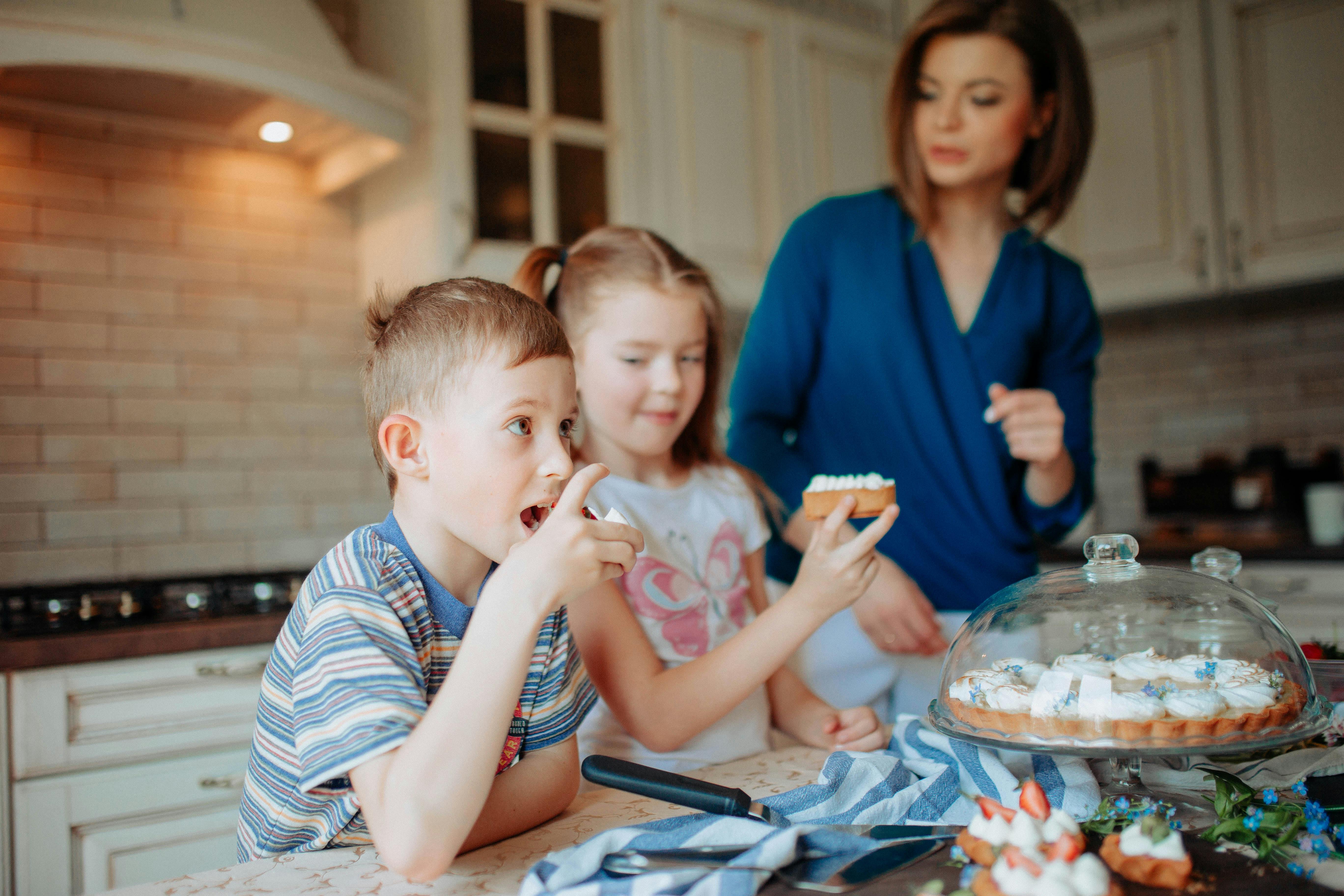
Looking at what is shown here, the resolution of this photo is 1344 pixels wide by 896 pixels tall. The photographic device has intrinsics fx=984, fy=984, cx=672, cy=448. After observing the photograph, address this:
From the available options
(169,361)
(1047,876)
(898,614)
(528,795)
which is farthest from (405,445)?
(169,361)

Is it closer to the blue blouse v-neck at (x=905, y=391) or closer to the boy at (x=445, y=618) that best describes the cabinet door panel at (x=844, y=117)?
the blue blouse v-neck at (x=905, y=391)

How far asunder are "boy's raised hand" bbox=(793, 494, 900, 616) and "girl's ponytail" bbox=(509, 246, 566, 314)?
0.48m

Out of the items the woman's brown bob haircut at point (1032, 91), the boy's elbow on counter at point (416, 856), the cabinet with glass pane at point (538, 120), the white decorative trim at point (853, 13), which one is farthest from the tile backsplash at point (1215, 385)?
the boy's elbow on counter at point (416, 856)

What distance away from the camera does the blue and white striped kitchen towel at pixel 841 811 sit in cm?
62

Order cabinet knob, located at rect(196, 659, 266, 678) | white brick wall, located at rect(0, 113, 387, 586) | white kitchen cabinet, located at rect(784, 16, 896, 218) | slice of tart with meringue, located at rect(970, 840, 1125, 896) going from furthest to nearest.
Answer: white kitchen cabinet, located at rect(784, 16, 896, 218), white brick wall, located at rect(0, 113, 387, 586), cabinet knob, located at rect(196, 659, 266, 678), slice of tart with meringue, located at rect(970, 840, 1125, 896)

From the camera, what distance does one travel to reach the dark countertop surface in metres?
1.65

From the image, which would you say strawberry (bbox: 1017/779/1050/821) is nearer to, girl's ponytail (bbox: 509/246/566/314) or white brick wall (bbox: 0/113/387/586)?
girl's ponytail (bbox: 509/246/566/314)

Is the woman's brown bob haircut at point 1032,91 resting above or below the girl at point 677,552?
above

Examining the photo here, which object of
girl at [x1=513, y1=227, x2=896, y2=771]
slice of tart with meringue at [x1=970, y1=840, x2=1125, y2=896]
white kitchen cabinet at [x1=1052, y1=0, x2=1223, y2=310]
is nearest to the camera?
slice of tart with meringue at [x1=970, y1=840, x2=1125, y2=896]

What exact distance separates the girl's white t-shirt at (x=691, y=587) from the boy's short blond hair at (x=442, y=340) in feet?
1.10

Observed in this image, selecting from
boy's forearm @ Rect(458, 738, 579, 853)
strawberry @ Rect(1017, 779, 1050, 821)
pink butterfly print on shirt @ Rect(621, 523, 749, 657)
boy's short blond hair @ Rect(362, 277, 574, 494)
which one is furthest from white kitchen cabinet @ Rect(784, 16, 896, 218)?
strawberry @ Rect(1017, 779, 1050, 821)

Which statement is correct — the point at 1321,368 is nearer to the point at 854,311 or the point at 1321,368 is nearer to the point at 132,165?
the point at 854,311

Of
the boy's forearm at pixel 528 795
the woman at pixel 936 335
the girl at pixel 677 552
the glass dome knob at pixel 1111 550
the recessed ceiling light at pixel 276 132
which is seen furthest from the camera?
the recessed ceiling light at pixel 276 132

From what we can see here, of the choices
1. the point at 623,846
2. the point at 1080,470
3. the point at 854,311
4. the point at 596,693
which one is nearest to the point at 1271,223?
the point at 1080,470
